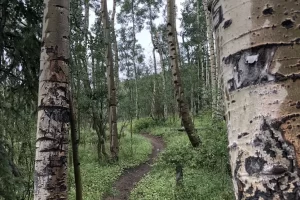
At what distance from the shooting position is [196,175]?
8609mm

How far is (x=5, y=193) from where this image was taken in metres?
3.69

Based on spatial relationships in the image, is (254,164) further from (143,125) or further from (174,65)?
(143,125)

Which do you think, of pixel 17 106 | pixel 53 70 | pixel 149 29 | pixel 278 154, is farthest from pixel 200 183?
pixel 149 29

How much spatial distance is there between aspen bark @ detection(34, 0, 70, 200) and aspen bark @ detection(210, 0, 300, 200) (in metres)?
1.92

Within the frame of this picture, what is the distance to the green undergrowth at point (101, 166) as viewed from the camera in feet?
30.4

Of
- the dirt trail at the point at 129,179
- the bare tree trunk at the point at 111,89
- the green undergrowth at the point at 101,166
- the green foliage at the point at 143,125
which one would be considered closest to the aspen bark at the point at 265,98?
the green undergrowth at the point at 101,166

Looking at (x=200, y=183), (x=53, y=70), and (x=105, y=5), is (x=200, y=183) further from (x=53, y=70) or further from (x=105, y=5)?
(x=105, y=5)

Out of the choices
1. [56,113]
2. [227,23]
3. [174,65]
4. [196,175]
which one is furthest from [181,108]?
[227,23]

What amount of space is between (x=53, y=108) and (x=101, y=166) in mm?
10064

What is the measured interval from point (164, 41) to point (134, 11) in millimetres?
4021

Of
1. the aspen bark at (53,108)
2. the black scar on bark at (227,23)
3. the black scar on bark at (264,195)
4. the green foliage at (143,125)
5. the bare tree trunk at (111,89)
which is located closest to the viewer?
the black scar on bark at (264,195)

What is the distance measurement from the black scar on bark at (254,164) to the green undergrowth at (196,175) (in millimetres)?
5579

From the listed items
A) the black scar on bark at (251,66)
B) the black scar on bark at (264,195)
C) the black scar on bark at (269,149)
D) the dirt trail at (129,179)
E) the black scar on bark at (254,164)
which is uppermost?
the black scar on bark at (251,66)

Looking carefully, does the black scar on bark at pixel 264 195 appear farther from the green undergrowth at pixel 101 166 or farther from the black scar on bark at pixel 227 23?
the green undergrowth at pixel 101 166
